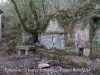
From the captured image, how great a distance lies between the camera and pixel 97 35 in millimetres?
8734

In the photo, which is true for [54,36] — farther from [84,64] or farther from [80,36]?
[84,64]

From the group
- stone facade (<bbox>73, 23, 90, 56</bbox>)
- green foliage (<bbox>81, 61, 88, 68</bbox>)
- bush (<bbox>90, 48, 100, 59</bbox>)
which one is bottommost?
green foliage (<bbox>81, 61, 88, 68</bbox>)

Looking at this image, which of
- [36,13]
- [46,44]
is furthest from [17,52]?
[36,13]

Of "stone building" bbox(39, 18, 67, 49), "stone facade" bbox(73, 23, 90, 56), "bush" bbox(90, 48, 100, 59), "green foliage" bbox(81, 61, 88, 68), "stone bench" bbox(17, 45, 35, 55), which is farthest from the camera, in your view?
"stone bench" bbox(17, 45, 35, 55)

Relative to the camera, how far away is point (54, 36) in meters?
10.6

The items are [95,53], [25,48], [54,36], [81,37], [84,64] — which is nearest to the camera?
[84,64]

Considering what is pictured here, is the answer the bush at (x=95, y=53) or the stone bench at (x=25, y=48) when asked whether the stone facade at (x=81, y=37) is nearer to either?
the bush at (x=95, y=53)

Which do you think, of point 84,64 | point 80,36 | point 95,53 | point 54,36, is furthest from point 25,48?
point 84,64

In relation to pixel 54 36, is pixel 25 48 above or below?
below

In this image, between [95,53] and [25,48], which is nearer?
[95,53]

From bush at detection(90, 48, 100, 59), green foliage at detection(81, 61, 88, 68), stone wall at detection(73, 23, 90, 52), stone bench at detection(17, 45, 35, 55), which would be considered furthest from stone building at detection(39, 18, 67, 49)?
green foliage at detection(81, 61, 88, 68)

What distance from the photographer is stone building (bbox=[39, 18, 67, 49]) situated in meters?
10.2

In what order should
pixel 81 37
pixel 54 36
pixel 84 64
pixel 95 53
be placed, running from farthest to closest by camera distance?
pixel 54 36, pixel 81 37, pixel 95 53, pixel 84 64

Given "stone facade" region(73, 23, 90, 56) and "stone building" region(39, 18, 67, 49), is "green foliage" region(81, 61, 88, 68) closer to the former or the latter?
"stone facade" region(73, 23, 90, 56)
